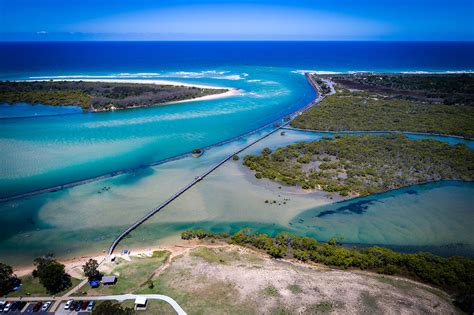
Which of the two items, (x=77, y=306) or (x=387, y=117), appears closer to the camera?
(x=77, y=306)

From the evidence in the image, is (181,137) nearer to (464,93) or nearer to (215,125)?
(215,125)

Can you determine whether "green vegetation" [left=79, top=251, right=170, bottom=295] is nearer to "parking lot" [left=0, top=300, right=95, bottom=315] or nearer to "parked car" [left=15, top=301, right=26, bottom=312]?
"parking lot" [left=0, top=300, right=95, bottom=315]

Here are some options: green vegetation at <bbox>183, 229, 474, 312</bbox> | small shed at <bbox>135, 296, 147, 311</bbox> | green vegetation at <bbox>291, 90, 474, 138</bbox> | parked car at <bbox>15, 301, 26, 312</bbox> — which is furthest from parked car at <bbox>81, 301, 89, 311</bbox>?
green vegetation at <bbox>291, 90, 474, 138</bbox>

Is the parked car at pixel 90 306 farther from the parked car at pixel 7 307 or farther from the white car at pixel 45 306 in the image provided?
the parked car at pixel 7 307

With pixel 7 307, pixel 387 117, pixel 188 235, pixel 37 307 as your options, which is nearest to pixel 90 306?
pixel 37 307

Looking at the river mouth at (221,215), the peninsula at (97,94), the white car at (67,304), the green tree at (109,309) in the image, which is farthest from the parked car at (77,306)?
the peninsula at (97,94)

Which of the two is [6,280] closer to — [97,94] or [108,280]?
[108,280]
